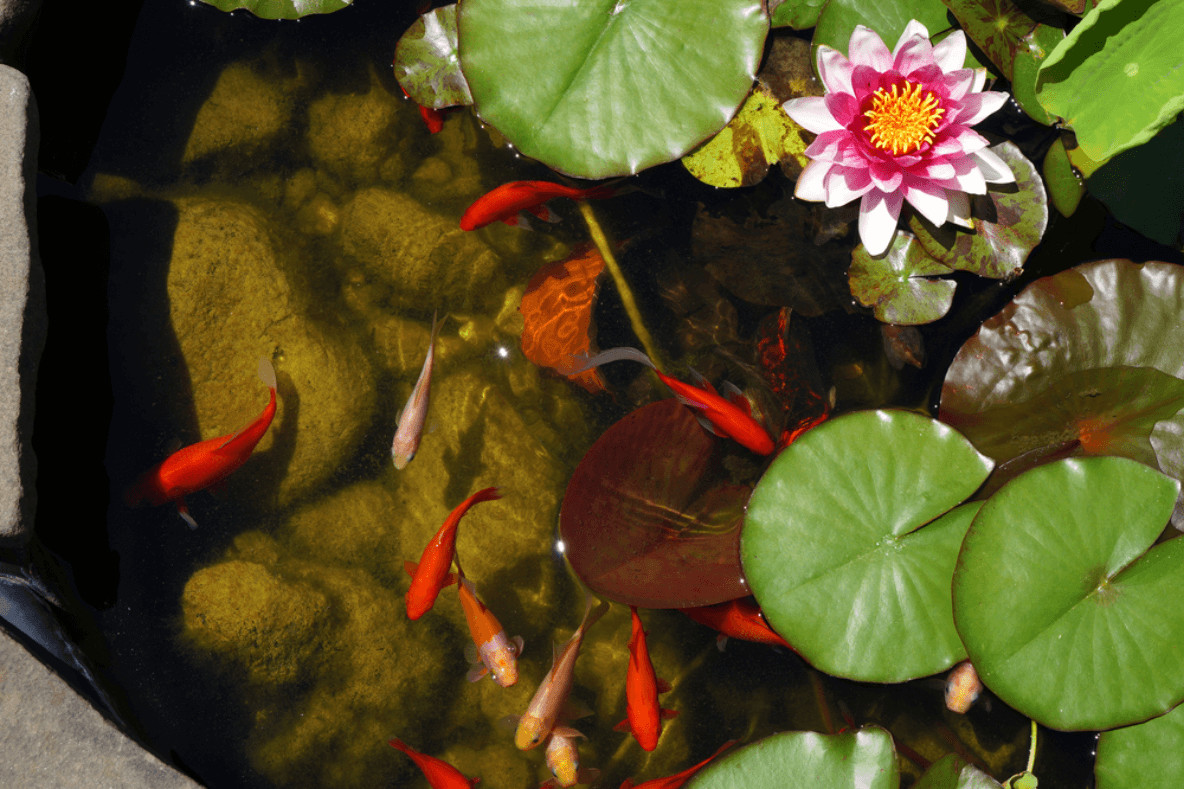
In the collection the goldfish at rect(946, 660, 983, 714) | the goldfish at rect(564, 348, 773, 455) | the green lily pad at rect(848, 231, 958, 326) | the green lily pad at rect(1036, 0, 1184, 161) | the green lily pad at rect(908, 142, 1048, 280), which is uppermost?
the green lily pad at rect(1036, 0, 1184, 161)

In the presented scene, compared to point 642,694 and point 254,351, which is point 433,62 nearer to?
point 254,351

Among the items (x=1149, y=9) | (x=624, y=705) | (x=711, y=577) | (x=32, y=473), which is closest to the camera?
(x=1149, y=9)

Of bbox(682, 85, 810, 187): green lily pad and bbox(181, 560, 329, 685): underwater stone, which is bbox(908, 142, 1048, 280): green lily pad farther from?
bbox(181, 560, 329, 685): underwater stone


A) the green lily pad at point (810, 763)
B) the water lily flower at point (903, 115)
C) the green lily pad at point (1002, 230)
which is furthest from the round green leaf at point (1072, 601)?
the water lily flower at point (903, 115)

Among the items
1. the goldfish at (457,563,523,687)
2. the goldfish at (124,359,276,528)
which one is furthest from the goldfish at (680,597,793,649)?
the goldfish at (124,359,276,528)

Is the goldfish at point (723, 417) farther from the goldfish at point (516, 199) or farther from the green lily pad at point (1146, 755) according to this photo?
the green lily pad at point (1146, 755)

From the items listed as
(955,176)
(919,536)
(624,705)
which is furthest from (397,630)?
(955,176)

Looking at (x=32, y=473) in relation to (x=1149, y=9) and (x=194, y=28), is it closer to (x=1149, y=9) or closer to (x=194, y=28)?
(x=194, y=28)
